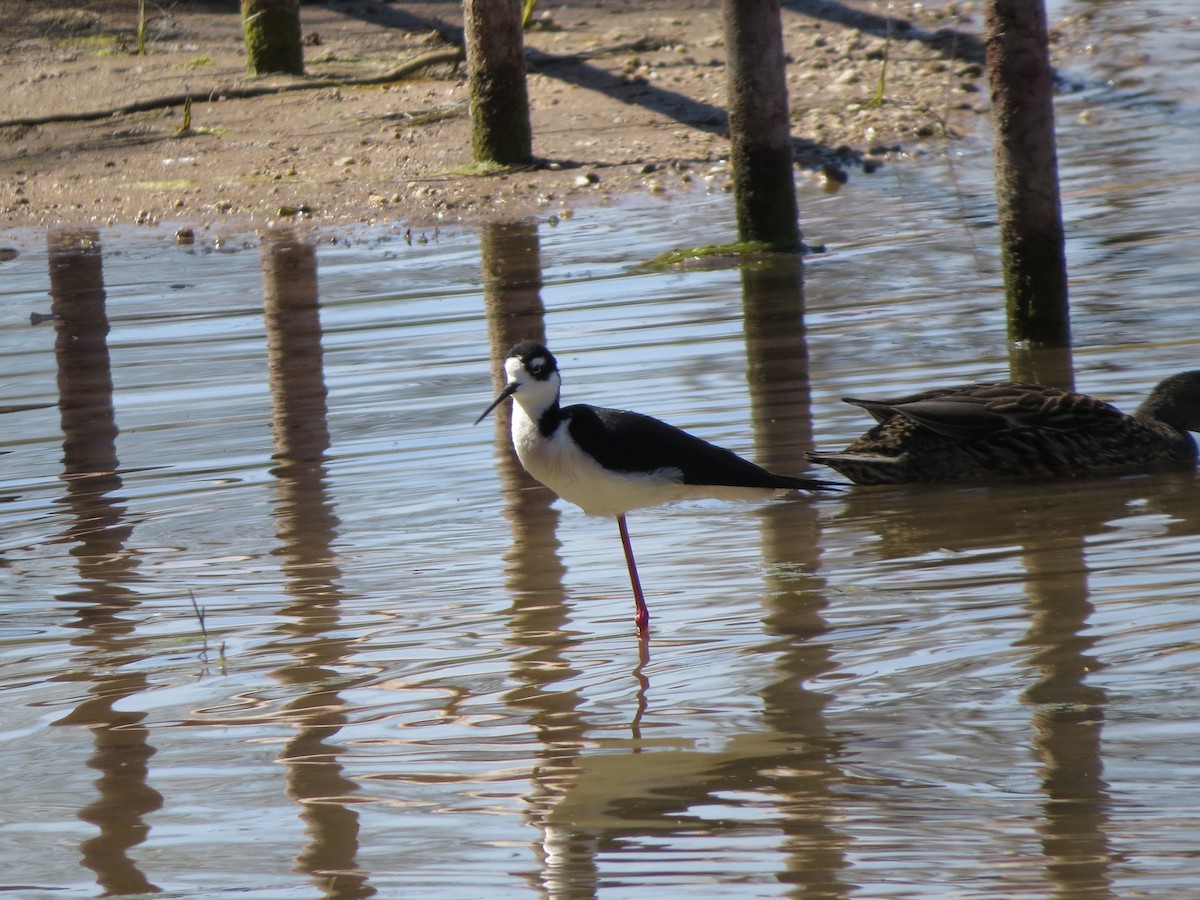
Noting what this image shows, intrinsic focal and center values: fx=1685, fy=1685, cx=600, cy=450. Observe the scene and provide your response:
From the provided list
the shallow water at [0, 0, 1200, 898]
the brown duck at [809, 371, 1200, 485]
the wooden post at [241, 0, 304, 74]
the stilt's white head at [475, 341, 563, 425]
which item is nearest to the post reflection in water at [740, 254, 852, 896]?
the shallow water at [0, 0, 1200, 898]

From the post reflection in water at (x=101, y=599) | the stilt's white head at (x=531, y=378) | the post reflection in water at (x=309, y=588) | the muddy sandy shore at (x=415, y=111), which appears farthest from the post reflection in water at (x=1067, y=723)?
the muddy sandy shore at (x=415, y=111)

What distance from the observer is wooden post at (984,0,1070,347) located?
8109mm

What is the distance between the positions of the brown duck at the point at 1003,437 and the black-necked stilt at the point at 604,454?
54.4 inches

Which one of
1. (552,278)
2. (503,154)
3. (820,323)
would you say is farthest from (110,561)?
(503,154)

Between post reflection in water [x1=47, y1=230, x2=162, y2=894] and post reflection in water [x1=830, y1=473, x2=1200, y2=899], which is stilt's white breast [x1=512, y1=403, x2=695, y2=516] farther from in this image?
post reflection in water [x1=47, y1=230, x2=162, y2=894]

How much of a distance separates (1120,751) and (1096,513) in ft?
8.18

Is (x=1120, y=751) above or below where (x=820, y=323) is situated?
below

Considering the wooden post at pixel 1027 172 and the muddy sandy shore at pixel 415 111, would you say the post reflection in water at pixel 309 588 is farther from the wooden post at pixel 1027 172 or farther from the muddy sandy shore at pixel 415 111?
the wooden post at pixel 1027 172

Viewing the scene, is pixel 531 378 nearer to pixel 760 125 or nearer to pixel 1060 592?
pixel 1060 592

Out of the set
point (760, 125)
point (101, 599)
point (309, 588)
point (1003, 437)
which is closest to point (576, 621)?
point (309, 588)

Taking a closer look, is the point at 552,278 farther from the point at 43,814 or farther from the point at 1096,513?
the point at 43,814

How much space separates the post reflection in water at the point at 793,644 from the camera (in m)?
3.93

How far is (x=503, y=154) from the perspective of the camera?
1491 cm

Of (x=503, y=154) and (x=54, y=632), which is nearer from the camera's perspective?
(x=54, y=632)
